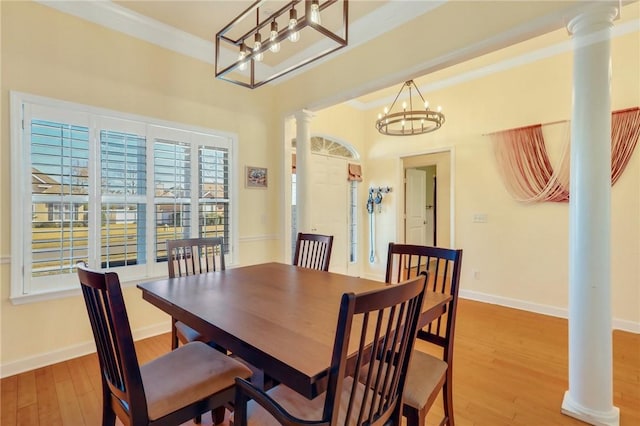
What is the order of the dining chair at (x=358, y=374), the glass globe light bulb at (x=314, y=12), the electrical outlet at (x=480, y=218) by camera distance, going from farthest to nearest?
the electrical outlet at (x=480, y=218) → the glass globe light bulb at (x=314, y=12) → the dining chair at (x=358, y=374)

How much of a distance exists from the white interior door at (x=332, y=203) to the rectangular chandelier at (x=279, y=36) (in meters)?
1.49

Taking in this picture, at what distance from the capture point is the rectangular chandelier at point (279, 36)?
1555 mm

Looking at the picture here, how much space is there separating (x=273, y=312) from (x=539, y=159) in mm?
3631

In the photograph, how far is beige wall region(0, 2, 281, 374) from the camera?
2266mm

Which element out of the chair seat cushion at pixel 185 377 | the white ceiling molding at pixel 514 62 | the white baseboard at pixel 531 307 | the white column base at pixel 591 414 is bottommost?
the white column base at pixel 591 414

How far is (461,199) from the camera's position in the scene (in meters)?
4.18

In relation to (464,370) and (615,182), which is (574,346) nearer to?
(464,370)

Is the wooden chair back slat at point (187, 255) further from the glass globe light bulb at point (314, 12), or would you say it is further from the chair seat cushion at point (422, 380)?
the glass globe light bulb at point (314, 12)

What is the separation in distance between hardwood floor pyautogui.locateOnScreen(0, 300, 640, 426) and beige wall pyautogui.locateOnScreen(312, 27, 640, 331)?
633mm

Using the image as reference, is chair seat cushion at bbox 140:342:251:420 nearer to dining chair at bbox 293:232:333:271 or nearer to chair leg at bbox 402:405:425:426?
chair leg at bbox 402:405:425:426

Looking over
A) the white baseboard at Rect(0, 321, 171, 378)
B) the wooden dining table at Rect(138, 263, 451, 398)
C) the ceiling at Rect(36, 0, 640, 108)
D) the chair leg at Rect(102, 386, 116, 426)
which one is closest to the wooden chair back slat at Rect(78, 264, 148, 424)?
the chair leg at Rect(102, 386, 116, 426)

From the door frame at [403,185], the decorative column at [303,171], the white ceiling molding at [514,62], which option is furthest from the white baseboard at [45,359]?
the white ceiling molding at [514,62]

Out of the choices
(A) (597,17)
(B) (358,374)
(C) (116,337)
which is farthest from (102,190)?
(A) (597,17)

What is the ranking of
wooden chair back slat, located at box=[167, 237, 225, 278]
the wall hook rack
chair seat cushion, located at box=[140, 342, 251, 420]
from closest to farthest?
chair seat cushion, located at box=[140, 342, 251, 420], wooden chair back slat, located at box=[167, 237, 225, 278], the wall hook rack
